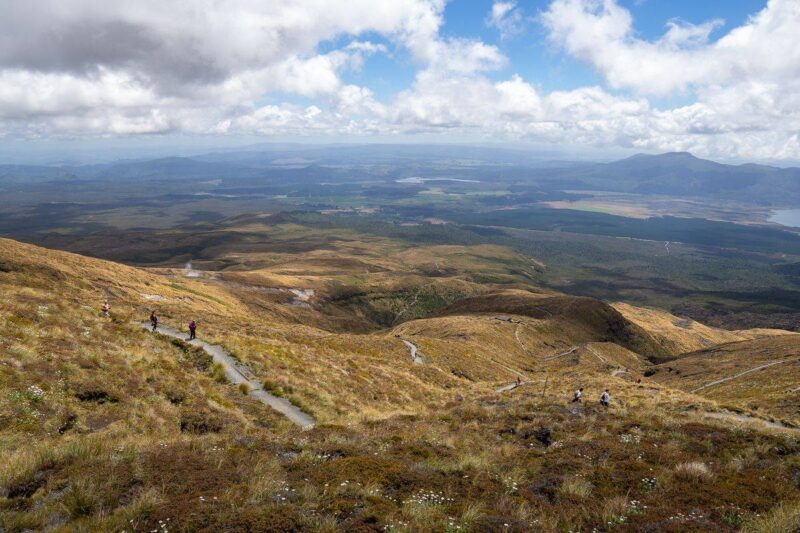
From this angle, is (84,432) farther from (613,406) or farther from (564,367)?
(564,367)

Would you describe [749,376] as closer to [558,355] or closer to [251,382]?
[558,355]

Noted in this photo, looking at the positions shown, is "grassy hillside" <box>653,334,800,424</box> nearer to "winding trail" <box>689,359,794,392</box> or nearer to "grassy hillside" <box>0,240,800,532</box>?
"winding trail" <box>689,359,794,392</box>

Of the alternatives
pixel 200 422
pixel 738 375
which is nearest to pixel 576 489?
pixel 200 422

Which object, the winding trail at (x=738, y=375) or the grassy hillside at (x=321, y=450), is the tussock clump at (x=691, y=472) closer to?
the grassy hillside at (x=321, y=450)

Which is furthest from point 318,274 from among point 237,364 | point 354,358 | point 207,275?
point 237,364

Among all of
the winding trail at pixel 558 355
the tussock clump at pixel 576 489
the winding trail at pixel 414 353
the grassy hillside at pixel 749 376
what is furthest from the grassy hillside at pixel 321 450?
the winding trail at pixel 558 355

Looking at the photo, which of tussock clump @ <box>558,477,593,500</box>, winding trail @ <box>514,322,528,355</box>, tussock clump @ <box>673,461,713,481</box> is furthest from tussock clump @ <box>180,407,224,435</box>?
winding trail @ <box>514,322,528,355</box>
